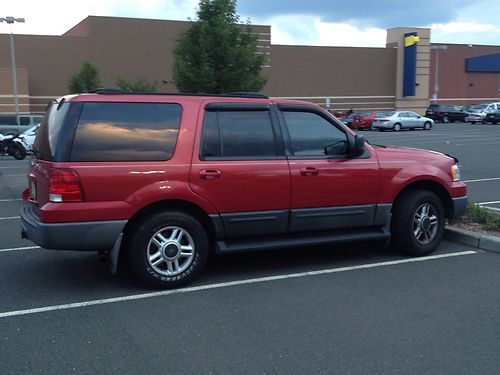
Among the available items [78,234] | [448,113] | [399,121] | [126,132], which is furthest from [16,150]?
[448,113]

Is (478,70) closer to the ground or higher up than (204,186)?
higher up

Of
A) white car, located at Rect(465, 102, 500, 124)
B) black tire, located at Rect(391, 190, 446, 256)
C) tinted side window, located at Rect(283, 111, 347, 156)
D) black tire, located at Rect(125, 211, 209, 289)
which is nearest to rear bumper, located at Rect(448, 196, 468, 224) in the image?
black tire, located at Rect(391, 190, 446, 256)

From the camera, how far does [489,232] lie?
7156 mm

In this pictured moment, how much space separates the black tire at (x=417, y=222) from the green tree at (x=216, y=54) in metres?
8.21

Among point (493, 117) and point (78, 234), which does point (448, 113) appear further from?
point (78, 234)

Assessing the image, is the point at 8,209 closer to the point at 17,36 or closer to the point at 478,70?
the point at 17,36

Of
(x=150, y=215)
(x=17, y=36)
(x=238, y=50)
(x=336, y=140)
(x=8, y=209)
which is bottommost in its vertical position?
(x=8, y=209)

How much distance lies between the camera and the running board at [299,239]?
5.65 m

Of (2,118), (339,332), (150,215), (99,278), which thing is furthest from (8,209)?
(2,118)

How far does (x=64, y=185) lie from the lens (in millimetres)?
4953

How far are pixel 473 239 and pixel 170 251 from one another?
12.7 feet

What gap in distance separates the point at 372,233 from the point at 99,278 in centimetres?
301

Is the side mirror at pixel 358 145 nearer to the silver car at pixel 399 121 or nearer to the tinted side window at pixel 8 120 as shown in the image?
the tinted side window at pixel 8 120

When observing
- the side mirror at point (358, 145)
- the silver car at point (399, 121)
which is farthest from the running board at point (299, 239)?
the silver car at point (399, 121)
